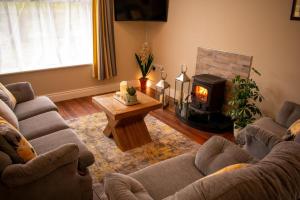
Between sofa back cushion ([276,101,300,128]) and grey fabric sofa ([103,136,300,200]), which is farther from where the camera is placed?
sofa back cushion ([276,101,300,128])

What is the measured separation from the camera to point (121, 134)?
288 centimetres

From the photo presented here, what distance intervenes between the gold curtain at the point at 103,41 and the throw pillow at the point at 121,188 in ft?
11.0

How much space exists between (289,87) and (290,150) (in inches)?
74.8

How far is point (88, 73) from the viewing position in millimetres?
4492

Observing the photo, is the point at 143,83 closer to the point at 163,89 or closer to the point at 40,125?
the point at 163,89

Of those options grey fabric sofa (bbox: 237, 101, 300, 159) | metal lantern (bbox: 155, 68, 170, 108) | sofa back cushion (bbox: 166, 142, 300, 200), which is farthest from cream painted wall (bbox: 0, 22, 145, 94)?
sofa back cushion (bbox: 166, 142, 300, 200)

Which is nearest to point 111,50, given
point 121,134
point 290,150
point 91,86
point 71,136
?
point 91,86

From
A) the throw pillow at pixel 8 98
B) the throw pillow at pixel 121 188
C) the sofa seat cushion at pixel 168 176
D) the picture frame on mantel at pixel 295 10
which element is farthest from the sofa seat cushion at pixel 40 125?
the picture frame on mantel at pixel 295 10

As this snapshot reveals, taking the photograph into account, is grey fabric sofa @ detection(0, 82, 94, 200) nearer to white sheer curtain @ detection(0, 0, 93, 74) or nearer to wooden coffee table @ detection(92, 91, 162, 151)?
wooden coffee table @ detection(92, 91, 162, 151)

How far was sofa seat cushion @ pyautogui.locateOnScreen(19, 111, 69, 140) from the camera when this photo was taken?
7.47 ft

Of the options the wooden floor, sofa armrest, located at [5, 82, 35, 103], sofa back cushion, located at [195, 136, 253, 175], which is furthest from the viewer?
the wooden floor

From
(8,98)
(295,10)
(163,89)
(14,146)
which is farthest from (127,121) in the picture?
(295,10)

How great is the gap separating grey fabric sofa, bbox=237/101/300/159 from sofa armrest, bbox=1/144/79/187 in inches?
55.8

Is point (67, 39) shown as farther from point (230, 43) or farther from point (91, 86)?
point (230, 43)
